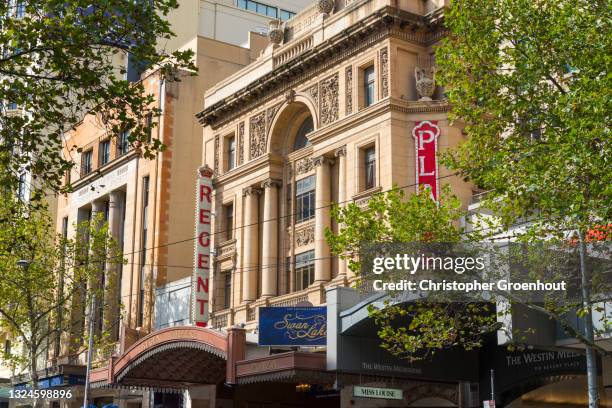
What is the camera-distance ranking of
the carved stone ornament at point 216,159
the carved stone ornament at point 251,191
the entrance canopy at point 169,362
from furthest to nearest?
the carved stone ornament at point 216,159, the carved stone ornament at point 251,191, the entrance canopy at point 169,362

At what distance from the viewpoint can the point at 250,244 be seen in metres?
43.7

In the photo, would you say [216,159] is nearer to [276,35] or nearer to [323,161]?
[276,35]

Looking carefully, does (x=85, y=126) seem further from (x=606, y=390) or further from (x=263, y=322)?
(x=606, y=390)

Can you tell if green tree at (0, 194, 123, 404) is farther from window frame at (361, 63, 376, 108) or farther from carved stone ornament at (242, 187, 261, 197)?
window frame at (361, 63, 376, 108)

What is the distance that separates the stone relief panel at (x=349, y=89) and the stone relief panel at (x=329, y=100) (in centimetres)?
79

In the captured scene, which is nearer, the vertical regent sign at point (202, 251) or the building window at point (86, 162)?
the vertical regent sign at point (202, 251)

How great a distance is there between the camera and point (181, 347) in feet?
117

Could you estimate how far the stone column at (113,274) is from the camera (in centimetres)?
5144

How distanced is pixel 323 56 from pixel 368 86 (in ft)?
9.46

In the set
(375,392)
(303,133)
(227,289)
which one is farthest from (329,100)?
(375,392)

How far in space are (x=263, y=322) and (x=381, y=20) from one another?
42.7ft

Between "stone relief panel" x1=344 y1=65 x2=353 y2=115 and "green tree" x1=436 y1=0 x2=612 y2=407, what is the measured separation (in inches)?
626

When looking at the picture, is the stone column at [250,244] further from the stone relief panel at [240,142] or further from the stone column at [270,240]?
the stone relief panel at [240,142]

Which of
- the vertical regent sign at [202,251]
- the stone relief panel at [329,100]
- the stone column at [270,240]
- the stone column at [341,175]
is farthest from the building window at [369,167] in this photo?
the vertical regent sign at [202,251]
